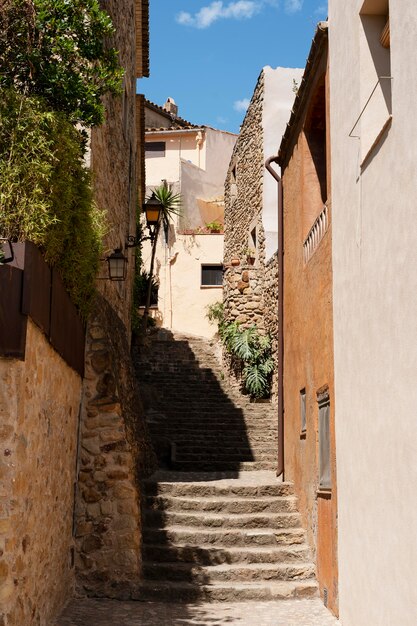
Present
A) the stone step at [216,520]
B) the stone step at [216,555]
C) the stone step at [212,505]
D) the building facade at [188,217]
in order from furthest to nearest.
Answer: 1. the building facade at [188,217]
2. the stone step at [212,505]
3. the stone step at [216,520]
4. the stone step at [216,555]

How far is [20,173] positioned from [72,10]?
185 cm

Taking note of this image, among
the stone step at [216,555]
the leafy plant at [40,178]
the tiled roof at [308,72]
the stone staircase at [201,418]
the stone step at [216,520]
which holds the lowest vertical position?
the stone step at [216,555]

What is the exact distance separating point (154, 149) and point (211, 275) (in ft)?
28.4

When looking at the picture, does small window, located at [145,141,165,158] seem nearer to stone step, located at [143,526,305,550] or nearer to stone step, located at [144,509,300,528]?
stone step, located at [144,509,300,528]

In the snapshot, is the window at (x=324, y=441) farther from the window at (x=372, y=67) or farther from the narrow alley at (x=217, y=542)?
the window at (x=372, y=67)

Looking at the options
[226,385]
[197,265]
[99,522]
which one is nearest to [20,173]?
[99,522]

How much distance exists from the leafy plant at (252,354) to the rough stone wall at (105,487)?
7.60 meters

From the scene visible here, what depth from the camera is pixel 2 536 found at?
479cm

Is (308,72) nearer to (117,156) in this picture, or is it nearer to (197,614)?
(117,156)

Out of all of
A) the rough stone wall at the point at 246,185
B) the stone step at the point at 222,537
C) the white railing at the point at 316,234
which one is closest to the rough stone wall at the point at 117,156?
the white railing at the point at 316,234

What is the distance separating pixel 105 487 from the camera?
8.42 meters

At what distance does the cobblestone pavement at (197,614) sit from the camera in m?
7.20

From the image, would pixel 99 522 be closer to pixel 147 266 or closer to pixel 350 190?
pixel 350 190

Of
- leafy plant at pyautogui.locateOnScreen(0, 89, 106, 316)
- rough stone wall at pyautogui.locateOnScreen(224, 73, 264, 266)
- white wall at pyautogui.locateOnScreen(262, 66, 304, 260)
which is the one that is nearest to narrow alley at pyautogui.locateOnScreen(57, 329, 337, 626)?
leafy plant at pyautogui.locateOnScreen(0, 89, 106, 316)
